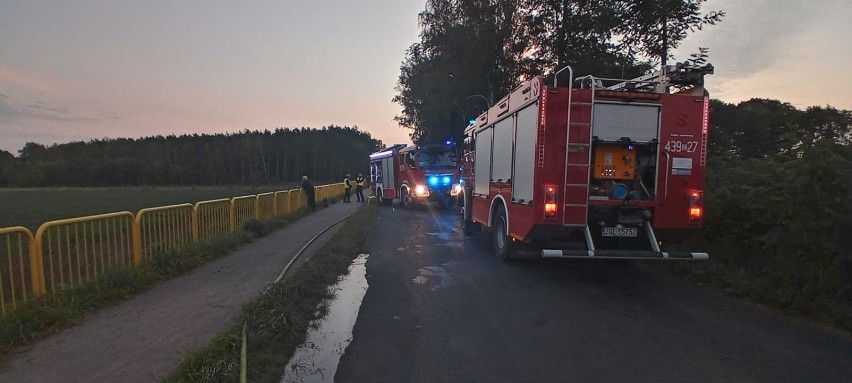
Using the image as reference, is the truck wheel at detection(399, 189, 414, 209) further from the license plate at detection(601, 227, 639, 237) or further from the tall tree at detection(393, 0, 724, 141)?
the license plate at detection(601, 227, 639, 237)

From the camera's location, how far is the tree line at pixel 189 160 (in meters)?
95.8

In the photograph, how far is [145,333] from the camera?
16.6 feet

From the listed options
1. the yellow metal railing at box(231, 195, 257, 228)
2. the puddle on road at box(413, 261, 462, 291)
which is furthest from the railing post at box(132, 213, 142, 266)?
the yellow metal railing at box(231, 195, 257, 228)

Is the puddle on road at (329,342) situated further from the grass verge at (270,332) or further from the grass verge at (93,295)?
the grass verge at (93,295)

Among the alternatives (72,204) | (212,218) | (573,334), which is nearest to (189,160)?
(72,204)

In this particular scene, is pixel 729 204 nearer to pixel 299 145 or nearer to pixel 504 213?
pixel 504 213

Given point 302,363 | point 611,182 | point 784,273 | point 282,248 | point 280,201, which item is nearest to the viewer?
point 302,363

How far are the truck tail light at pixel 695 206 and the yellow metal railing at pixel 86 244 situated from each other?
8.08 meters

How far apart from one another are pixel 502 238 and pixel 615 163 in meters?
2.53

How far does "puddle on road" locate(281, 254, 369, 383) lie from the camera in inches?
159

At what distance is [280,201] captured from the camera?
712 inches

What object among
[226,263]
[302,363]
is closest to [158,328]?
[302,363]

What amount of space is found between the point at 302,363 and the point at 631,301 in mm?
4097

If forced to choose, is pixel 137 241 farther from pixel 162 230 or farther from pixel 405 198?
pixel 405 198
